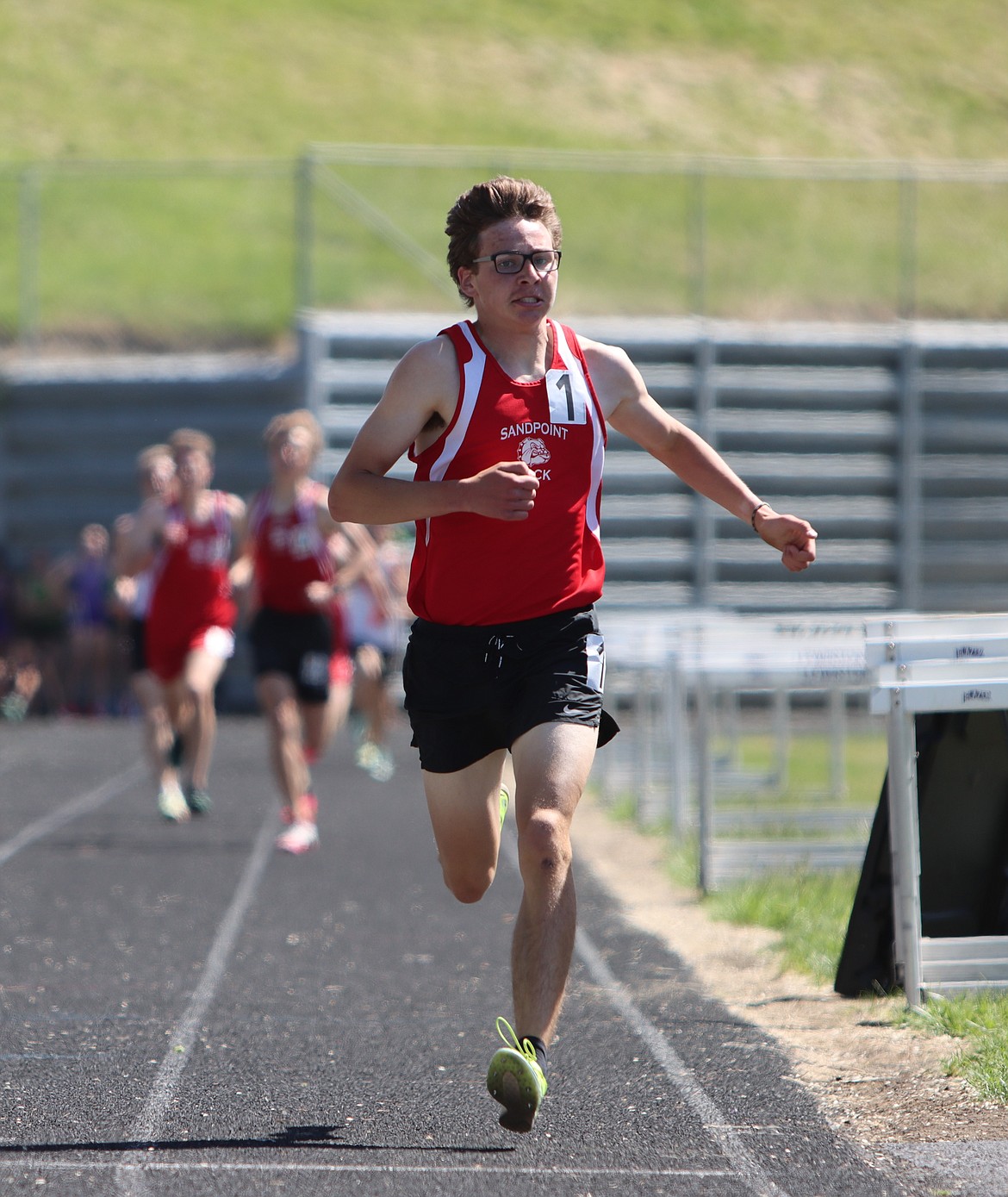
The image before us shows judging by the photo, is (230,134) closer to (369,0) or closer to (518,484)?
(369,0)

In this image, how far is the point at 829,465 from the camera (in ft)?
67.5

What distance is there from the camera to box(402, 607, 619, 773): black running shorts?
457cm

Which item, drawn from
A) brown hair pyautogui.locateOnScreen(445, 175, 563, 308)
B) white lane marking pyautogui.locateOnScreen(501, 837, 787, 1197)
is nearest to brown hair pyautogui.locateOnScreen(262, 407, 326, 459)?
white lane marking pyautogui.locateOnScreen(501, 837, 787, 1197)

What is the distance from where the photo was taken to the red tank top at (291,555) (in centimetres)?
970

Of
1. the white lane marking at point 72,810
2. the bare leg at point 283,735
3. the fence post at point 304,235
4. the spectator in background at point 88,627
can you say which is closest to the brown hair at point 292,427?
the bare leg at point 283,735

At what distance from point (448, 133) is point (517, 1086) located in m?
32.2

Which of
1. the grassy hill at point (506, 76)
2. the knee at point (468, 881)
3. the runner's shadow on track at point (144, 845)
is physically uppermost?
the grassy hill at point (506, 76)

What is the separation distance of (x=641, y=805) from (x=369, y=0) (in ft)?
113

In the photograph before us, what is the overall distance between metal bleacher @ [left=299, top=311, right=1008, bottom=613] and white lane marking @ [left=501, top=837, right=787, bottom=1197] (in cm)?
1323

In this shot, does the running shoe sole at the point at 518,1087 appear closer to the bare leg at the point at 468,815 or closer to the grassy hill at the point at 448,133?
the bare leg at the point at 468,815

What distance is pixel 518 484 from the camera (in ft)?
13.9

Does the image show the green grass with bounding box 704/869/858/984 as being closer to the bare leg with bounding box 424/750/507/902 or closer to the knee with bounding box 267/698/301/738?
the bare leg with bounding box 424/750/507/902

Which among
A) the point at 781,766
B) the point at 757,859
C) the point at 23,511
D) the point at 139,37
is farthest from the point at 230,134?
the point at 757,859

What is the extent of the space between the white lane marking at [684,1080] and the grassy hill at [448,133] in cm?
1413
